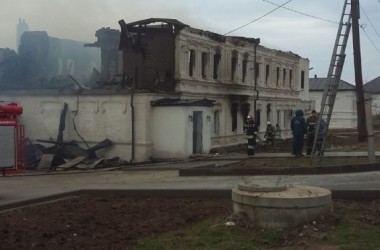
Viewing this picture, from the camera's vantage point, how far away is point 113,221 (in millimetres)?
8195

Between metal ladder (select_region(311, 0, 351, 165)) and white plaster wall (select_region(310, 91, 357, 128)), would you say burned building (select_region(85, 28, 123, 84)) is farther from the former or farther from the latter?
white plaster wall (select_region(310, 91, 357, 128))

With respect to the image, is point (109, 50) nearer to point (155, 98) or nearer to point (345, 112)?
point (155, 98)

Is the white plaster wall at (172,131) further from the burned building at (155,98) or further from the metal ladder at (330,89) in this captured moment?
the metal ladder at (330,89)

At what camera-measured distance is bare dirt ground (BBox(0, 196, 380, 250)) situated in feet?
22.5

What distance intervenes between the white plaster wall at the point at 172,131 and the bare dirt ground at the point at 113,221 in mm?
13008

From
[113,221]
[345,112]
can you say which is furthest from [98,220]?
[345,112]

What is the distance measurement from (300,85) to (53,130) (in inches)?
921

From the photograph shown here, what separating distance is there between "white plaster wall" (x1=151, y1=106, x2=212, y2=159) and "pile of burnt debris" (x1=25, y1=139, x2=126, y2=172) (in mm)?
1860

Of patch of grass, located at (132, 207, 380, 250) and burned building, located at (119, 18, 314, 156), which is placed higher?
burned building, located at (119, 18, 314, 156)

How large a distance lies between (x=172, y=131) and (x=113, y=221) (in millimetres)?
15508

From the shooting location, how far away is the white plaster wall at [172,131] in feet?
76.8

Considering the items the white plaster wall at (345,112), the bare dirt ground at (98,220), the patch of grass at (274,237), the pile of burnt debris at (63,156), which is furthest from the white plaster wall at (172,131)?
the white plaster wall at (345,112)

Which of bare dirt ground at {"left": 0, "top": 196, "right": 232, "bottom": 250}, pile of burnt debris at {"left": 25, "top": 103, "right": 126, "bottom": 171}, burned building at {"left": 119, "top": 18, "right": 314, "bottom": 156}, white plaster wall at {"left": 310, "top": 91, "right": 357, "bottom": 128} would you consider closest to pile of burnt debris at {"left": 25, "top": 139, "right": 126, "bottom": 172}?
pile of burnt debris at {"left": 25, "top": 103, "right": 126, "bottom": 171}

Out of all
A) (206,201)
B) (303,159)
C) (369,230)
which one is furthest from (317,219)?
(303,159)
